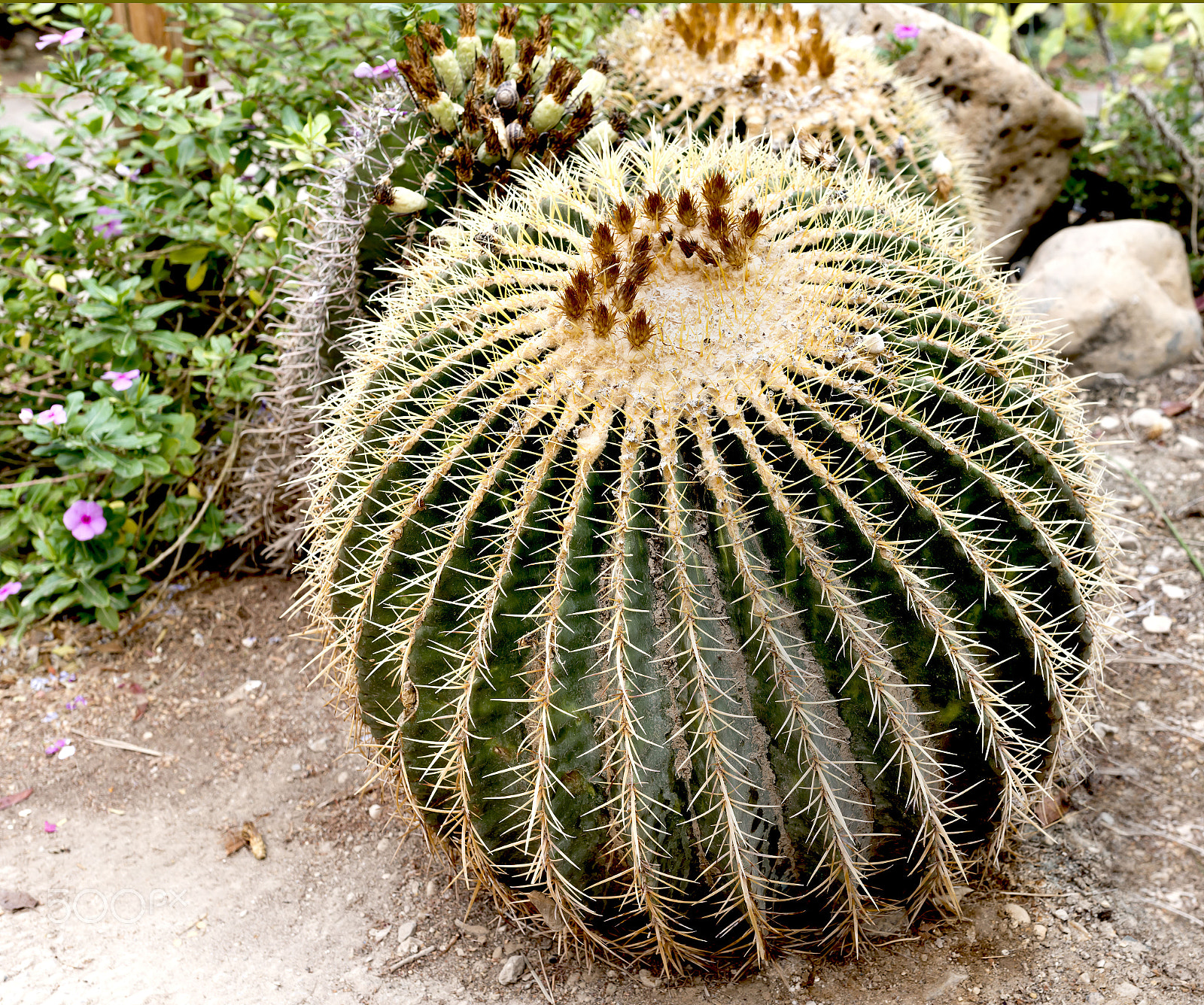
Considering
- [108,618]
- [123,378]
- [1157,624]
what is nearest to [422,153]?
[123,378]

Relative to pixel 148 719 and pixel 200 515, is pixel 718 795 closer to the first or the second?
pixel 148 719

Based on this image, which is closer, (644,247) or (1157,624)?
(644,247)

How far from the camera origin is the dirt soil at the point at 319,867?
2.05m

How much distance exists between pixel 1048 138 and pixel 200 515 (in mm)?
4053

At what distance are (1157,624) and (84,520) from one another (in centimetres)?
316

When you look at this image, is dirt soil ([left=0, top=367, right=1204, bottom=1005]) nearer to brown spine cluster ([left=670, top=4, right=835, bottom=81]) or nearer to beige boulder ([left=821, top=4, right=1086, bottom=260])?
brown spine cluster ([left=670, top=4, right=835, bottom=81])

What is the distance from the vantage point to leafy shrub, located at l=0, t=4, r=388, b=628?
3170mm

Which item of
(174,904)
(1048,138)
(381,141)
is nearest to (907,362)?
(381,141)

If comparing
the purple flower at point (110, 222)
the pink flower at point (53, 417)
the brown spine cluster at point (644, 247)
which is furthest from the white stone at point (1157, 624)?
the purple flower at point (110, 222)

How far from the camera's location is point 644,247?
1.95 m

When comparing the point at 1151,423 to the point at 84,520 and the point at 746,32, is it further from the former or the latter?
the point at 84,520
